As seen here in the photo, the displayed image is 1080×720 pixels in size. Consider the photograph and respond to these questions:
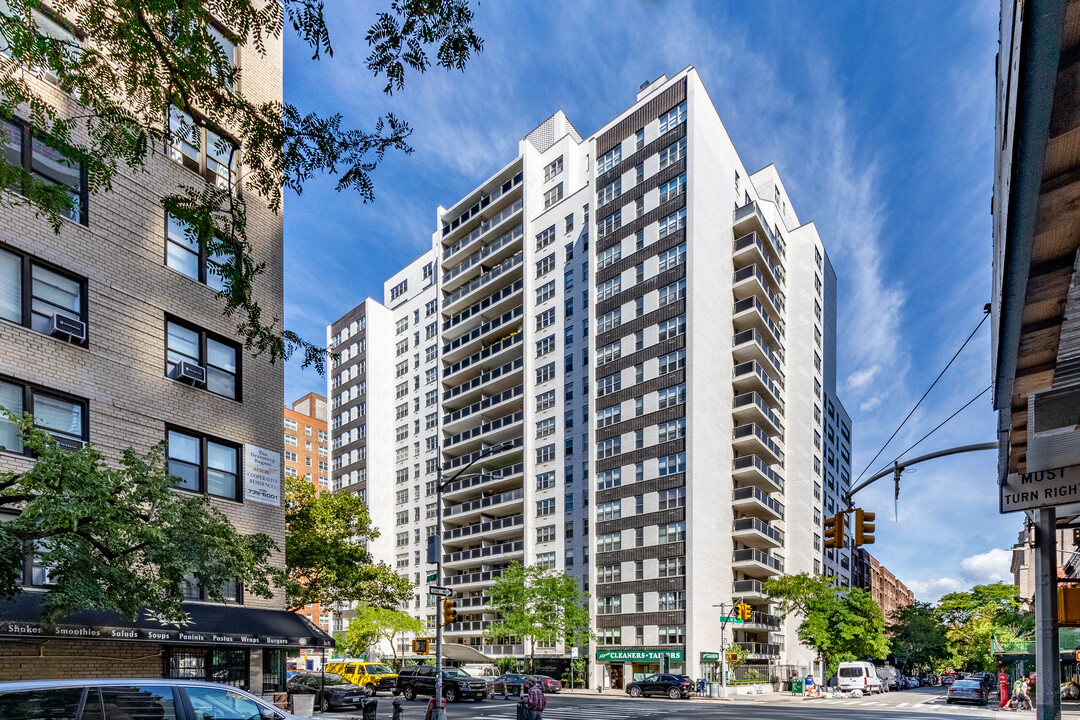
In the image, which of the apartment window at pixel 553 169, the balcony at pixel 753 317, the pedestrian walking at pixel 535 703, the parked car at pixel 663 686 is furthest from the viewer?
the apartment window at pixel 553 169

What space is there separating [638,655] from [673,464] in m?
13.6

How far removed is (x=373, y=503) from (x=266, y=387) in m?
69.8

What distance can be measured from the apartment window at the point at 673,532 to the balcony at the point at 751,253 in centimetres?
2303

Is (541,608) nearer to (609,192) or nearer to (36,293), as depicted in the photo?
(609,192)

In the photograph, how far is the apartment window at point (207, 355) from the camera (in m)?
19.6

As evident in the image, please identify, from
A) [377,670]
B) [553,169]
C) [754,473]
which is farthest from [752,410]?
[377,670]

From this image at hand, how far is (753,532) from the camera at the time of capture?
59.1 m

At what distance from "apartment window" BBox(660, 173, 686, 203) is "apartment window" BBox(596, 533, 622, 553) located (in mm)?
26138

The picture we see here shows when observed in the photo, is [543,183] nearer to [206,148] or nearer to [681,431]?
[681,431]

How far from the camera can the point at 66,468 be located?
10.0 meters

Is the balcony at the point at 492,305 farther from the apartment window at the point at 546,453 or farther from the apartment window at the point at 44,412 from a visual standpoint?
the apartment window at the point at 44,412

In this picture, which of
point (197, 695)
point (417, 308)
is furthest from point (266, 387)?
point (417, 308)

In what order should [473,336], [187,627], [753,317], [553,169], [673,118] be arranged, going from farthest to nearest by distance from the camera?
1. [473,336]
2. [553,169]
3. [753,317]
4. [673,118]
5. [187,627]

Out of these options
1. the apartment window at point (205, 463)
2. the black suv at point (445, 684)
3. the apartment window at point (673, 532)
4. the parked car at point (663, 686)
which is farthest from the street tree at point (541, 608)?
the apartment window at point (205, 463)
